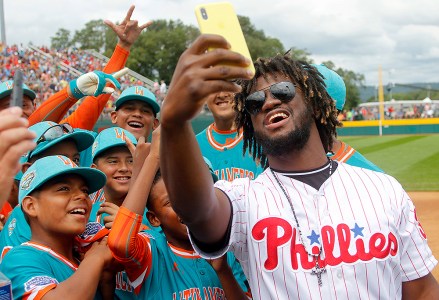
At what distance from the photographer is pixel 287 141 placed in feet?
6.93

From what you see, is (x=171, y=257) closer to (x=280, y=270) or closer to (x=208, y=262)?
(x=208, y=262)

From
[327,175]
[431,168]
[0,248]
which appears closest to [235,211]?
[327,175]

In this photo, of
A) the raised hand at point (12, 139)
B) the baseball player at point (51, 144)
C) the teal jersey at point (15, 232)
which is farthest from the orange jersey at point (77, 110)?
the raised hand at point (12, 139)

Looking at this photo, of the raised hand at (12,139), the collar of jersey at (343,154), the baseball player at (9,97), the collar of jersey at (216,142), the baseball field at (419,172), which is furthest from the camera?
the baseball field at (419,172)

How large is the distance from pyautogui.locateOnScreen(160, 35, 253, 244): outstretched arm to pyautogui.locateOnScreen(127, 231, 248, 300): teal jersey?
65cm

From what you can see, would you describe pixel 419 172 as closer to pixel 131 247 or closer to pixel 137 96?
pixel 137 96

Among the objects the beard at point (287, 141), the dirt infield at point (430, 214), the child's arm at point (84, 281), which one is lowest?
the dirt infield at point (430, 214)

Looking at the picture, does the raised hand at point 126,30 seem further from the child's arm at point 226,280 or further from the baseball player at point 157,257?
the child's arm at point 226,280

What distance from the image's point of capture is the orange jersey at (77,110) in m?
4.40

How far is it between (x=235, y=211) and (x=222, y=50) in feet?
2.45

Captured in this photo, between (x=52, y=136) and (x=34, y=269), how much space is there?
1.28 meters

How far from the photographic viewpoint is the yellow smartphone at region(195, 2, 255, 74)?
61.4 inches

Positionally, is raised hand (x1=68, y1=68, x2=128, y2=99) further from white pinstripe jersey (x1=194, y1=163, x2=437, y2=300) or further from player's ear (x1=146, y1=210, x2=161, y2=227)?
white pinstripe jersey (x1=194, y1=163, x2=437, y2=300)

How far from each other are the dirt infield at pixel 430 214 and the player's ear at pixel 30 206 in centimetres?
508
